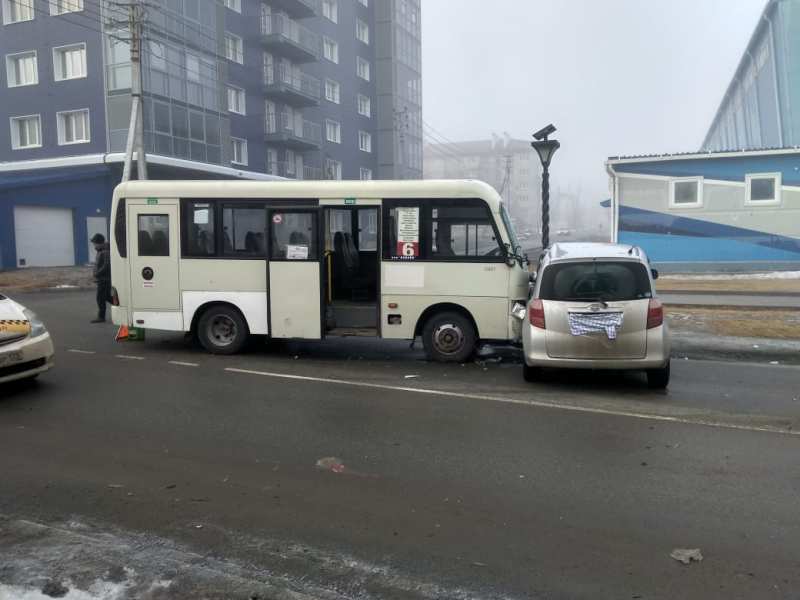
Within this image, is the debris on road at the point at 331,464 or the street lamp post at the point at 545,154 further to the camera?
the street lamp post at the point at 545,154

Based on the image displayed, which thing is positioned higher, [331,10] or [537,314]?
[331,10]

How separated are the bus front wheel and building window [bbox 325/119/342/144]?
138 ft

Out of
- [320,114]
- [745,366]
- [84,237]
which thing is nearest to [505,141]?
[320,114]

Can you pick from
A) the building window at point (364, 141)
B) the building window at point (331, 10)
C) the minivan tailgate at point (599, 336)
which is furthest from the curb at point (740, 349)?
the building window at point (364, 141)

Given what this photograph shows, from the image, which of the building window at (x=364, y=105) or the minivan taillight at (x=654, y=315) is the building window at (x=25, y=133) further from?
the minivan taillight at (x=654, y=315)

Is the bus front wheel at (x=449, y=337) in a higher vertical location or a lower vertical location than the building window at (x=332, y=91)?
lower

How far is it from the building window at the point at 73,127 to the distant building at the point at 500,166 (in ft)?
235

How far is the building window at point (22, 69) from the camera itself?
3347cm

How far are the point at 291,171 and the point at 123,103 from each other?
14937 millimetres

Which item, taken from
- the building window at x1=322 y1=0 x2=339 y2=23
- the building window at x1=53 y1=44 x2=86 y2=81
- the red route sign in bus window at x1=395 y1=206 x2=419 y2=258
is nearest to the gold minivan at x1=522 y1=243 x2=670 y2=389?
the red route sign in bus window at x1=395 y1=206 x2=419 y2=258

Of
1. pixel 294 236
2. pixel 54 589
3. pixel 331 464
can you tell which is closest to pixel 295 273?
pixel 294 236

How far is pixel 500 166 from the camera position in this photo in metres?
101

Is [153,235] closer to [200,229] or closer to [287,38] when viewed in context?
[200,229]

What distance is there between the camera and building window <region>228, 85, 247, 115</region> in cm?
3891
